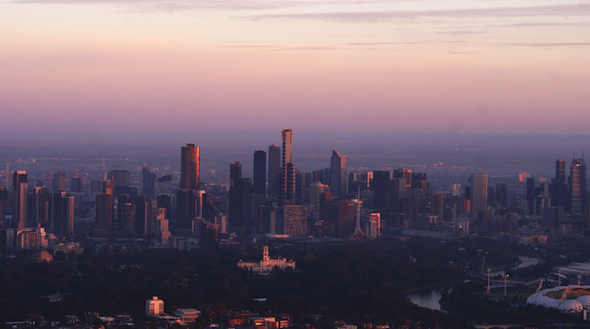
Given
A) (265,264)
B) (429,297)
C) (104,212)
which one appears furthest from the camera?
(104,212)

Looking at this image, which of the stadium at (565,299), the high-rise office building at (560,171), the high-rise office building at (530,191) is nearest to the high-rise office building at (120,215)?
the high-rise office building at (530,191)

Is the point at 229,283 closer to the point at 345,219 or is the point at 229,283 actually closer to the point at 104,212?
the point at 345,219

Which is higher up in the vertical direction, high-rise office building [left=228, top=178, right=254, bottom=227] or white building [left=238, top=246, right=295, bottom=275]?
high-rise office building [left=228, top=178, right=254, bottom=227]

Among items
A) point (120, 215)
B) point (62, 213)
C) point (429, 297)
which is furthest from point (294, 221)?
A: point (429, 297)

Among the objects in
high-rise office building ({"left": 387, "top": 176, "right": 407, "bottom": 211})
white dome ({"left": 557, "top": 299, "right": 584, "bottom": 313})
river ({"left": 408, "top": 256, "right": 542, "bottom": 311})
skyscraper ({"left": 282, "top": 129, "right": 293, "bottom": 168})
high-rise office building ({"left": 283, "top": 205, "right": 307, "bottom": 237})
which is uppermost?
skyscraper ({"left": 282, "top": 129, "right": 293, "bottom": 168})

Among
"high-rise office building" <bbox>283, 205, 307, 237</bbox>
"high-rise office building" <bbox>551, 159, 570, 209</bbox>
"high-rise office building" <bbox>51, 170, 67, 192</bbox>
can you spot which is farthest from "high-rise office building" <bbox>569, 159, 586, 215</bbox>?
"high-rise office building" <bbox>51, 170, 67, 192</bbox>

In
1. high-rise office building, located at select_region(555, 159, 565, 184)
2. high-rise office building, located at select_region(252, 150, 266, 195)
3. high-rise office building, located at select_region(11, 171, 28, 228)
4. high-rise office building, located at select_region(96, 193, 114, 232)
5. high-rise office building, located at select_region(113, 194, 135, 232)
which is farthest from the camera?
high-rise office building, located at select_region(555, 159, 565, 184)

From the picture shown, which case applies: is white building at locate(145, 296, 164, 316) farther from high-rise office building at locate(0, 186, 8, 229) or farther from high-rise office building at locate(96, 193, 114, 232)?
high-rise office building at locate(0, 186, 8, 229)

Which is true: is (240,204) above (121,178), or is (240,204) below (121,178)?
below
